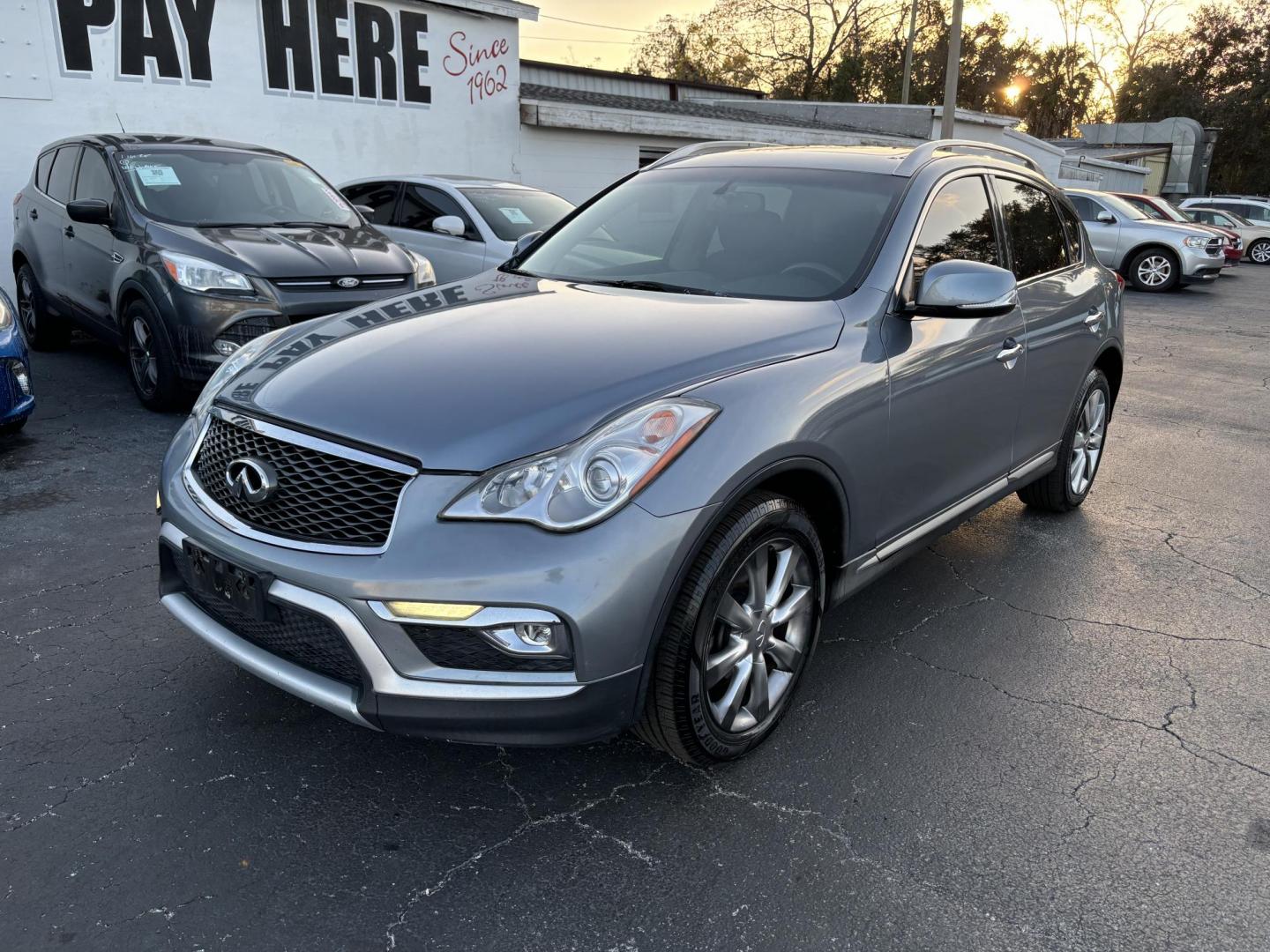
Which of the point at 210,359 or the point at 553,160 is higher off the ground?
the point at 553,160

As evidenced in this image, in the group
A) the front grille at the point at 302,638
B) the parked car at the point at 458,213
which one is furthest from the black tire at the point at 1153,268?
the front grille at the point at 302,638

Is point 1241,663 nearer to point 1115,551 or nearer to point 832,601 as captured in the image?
point 1115,551

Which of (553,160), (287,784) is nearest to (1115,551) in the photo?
(287,784)

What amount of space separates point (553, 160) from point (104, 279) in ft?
33.4

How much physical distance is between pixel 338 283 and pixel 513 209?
10.4 ft

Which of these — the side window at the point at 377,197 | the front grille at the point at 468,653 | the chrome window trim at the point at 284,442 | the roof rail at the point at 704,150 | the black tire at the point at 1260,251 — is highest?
the roof rail at the point at 704,150

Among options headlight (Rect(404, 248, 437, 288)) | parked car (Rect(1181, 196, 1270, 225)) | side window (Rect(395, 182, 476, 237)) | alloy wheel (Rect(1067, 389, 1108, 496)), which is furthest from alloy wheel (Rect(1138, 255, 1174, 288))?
headlight (Rect(404, 248, 437, 288))

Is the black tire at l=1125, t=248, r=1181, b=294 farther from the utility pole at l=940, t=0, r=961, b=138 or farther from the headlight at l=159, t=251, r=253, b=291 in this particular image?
the headlight at l=159, t=251, r=253, b=291

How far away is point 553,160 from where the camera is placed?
15.9m

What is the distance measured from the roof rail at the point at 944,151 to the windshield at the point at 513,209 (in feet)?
16.9

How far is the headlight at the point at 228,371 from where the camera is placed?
2.99 meters

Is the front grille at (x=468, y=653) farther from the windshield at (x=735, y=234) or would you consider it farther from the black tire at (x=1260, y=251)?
the black tire at (x=1260, y=251)

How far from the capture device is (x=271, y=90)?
1247cm

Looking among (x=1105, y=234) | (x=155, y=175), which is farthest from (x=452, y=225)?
(x=1105, y=234)
